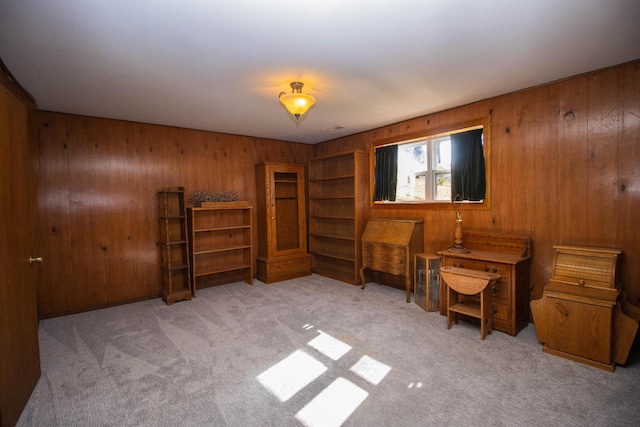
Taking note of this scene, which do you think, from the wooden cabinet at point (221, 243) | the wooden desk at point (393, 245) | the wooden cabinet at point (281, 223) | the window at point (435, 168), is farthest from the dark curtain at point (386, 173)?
the wooden cabinet at point (221, 243)

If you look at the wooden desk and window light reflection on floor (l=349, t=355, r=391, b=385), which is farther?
the wooden desk

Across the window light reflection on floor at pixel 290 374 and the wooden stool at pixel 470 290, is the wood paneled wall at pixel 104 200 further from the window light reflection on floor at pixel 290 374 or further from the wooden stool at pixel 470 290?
the wooden stool at pixel 470 290

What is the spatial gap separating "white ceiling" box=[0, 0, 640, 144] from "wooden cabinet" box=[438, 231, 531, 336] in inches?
63.1

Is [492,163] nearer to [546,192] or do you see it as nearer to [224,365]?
[546,192]

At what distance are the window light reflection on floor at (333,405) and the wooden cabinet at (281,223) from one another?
113 inches

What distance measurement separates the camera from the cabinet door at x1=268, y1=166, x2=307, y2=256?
5.11 metres

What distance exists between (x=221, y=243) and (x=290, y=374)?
2992mm

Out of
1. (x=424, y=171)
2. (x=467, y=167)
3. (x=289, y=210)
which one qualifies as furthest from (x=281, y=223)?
(x=467, y=167)

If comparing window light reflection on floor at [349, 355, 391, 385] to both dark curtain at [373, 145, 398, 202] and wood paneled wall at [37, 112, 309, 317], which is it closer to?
dark curtain at [373, 145, 398, 202]

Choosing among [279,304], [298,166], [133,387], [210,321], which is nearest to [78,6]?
[133,387]

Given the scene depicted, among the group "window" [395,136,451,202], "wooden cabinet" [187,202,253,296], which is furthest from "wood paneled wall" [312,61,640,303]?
"wooden cabinet" [187,202,253,296]

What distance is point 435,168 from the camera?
160 inches

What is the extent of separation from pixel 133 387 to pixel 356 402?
1592 mm

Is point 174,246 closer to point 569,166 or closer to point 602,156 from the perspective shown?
point 569,166
